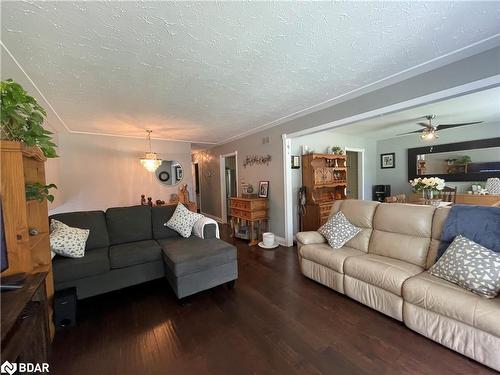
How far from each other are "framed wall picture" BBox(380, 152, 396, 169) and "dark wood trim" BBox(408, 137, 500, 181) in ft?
1.23

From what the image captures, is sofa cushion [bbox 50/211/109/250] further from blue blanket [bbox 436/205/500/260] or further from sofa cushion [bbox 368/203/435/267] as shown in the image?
blue blanket [bbox 436/205/500/260]

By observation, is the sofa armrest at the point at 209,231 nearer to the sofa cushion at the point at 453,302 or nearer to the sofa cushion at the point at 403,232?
the sofa cushion at the point at 403,232

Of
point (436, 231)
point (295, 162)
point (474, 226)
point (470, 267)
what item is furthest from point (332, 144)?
point (470, 267)

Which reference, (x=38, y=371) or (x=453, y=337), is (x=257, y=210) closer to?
(x=453, y=337)

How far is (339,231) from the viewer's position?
2.63 m

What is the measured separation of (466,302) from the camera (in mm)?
1491

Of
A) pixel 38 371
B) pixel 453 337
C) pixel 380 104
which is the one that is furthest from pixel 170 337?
pixel 380 104

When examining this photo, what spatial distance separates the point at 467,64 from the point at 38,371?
3993mm

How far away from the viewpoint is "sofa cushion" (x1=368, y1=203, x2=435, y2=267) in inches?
83.9

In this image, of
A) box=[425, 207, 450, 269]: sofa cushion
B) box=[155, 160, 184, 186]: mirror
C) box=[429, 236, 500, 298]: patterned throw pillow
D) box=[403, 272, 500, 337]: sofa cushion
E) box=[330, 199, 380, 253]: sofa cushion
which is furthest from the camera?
box=[155, 160, 184, 186]: mirror

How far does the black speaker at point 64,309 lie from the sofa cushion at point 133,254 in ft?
1.48

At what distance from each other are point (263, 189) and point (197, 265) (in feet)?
8.21

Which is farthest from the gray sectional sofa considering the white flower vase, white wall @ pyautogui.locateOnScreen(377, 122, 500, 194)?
white wall @ pyautogui.locateOnScreen(377, 122, 500, 194)

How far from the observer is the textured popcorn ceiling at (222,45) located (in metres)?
1.35
